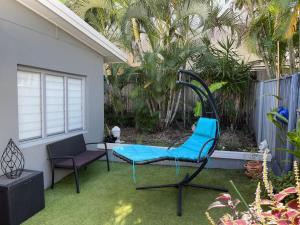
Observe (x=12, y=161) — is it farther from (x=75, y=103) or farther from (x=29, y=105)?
(x=75, y=103)

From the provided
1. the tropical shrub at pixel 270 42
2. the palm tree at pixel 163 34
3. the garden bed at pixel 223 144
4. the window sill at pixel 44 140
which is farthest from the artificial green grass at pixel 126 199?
the tropical shrub at pixel 270 42

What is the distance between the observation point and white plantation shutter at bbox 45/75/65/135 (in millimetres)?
5407

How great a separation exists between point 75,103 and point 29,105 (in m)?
1.69

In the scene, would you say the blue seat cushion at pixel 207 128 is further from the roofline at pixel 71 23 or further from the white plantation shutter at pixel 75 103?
the roofline at pixel 71 23

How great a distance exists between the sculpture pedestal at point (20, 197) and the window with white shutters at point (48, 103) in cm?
99

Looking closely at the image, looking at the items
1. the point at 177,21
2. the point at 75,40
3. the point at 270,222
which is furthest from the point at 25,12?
the point at 177,21

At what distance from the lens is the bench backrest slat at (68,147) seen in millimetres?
5199

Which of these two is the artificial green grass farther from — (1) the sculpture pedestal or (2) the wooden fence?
(2) the wooden fence

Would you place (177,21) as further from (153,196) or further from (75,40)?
(153,196)

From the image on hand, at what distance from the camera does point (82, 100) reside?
22.2ft

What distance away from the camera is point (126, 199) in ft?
15.3

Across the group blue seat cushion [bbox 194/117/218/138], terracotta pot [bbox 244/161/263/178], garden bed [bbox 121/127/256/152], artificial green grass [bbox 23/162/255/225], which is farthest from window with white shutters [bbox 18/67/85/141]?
terracotta pot [bbox 244/161/263/178]

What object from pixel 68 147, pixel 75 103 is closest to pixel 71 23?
pixel 75 103

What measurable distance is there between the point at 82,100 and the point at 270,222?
5.86 metres
